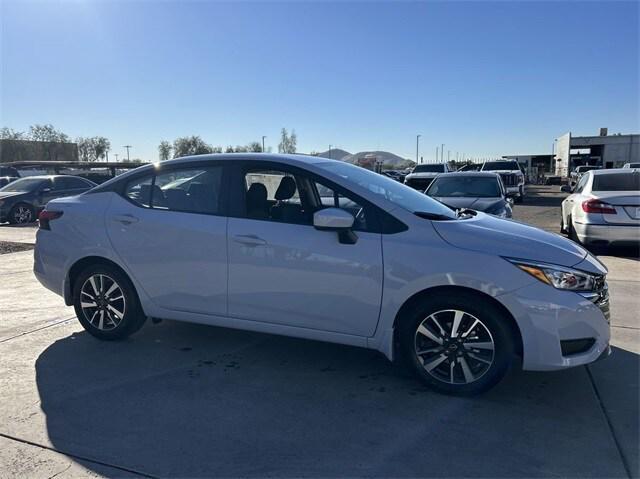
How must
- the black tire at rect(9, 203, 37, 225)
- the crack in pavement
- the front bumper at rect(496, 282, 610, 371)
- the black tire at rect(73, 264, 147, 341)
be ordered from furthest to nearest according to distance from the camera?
the black tire at rect(9, 203, 37, 225), the black tire at rect(73, 264, 147, 341), the front bumper at rect(496, 282, 610, 371), the crack in pavement

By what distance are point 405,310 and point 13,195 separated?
15484 millimetres

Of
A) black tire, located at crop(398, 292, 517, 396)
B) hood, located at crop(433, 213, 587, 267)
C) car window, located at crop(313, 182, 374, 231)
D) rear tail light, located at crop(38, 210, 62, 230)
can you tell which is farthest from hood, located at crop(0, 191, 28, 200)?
hood, located at crop(433, 213, 587, 267)

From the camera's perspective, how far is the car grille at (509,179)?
22.9 metres

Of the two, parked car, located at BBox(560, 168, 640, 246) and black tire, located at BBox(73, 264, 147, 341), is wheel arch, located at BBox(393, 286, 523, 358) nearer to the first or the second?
black tire, located at BBox(73, 264, 147, 341)

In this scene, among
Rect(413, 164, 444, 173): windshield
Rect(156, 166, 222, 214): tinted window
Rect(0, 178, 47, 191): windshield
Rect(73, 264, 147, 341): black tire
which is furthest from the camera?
Rect(413, 164, 444, 173): windshield

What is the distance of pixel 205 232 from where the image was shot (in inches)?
164

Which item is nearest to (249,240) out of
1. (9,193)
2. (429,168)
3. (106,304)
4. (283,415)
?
(283,415)

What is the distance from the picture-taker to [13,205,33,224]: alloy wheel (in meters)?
15.5

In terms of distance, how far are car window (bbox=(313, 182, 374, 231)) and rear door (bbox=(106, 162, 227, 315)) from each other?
82 cm

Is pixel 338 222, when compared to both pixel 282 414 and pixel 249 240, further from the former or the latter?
pixel 282 414

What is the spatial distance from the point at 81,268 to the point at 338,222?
8.67 feet

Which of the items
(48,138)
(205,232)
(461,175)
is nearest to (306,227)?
(205,232)

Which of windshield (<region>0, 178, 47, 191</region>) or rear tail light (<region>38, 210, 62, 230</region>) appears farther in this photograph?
windshield (<region>0, 178, 47, 191</region>)

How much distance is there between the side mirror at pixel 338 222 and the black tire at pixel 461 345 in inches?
27.6
